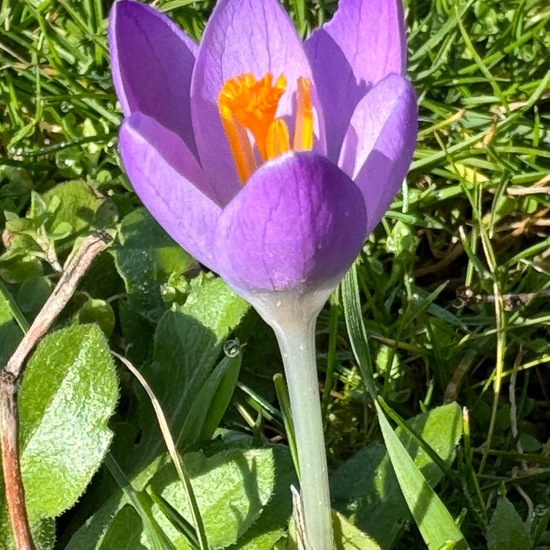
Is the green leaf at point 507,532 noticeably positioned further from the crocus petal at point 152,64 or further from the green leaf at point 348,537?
the crocus petal at point 152,64

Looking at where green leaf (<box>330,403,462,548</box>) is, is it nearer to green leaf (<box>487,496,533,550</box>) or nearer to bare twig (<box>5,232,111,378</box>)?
green leaf (<box>487,496,533,550</box>)

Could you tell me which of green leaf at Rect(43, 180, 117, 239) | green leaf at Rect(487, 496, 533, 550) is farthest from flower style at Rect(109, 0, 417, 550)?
green leaf at Rect(43, 180, 117, 239)

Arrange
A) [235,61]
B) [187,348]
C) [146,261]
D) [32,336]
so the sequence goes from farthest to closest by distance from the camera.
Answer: [146,261]
[187,348]
[235,61]
[32,336]

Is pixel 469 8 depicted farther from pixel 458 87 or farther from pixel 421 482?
pixel 421 482

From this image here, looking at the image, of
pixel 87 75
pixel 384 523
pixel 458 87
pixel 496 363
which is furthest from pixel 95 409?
pixel 458 87

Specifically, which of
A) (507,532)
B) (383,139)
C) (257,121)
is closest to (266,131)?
(257,121)

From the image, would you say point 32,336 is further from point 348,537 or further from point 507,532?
point 507,532


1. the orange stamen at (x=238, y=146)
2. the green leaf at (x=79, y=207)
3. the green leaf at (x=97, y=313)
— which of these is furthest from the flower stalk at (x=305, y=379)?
the green leaf at (x=79, y=207)
